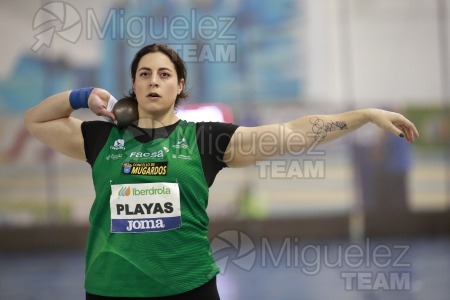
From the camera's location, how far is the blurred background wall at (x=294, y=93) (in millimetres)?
7531

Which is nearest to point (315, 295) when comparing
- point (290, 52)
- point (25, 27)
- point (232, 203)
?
point (232, 203)

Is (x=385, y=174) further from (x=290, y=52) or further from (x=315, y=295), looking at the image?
(x=315, y=295)

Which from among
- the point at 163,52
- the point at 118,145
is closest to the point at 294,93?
the point at 163,52

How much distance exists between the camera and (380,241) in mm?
7441

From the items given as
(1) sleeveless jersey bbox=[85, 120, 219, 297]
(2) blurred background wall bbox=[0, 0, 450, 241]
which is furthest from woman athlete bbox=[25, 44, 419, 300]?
(2) blurred background wall bbox=[0, 0, 450, 241]

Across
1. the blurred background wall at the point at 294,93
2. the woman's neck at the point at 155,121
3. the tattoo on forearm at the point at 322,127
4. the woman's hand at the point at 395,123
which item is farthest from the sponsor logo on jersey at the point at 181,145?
the blurred background wall at the point at 294,93

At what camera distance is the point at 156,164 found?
2.26 meters

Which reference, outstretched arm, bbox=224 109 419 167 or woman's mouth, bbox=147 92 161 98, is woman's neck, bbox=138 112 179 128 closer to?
woman's mouth, bbox=147 92 161 98

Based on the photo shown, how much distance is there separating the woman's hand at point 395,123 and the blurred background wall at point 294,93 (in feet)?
16.9

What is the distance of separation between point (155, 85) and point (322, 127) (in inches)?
26.8

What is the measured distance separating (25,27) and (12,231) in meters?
2.57

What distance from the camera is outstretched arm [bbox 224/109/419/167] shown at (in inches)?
93.2

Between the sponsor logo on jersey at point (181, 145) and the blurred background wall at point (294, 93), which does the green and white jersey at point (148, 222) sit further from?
the blurred background wall at point (294, 93)

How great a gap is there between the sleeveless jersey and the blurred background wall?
206 inches
